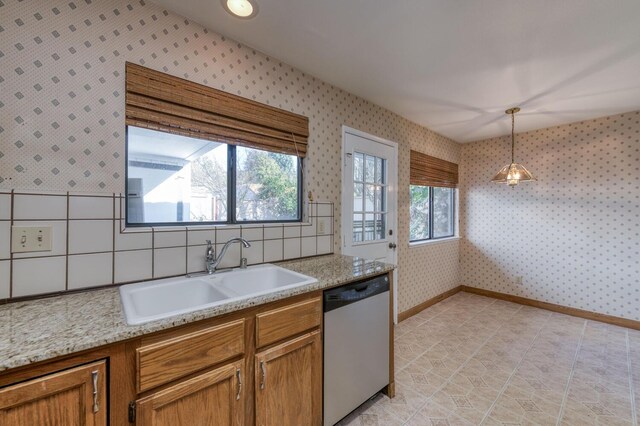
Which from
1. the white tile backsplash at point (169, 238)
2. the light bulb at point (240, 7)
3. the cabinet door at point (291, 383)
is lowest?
the cabinet door at point (291, 383)

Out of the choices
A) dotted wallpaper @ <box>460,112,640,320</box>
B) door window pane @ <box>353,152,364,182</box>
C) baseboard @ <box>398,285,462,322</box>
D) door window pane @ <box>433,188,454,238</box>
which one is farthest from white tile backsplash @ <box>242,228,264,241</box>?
dotted wallpaper @ <box>460,112,640,320</box>

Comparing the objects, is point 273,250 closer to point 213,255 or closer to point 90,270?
point 213,255

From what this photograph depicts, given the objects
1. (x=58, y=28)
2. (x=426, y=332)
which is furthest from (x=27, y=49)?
(x=426, y=332)

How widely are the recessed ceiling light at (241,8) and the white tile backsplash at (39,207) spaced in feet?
4.13

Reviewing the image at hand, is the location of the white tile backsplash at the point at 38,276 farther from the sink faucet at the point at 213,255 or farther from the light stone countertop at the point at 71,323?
the sink faucet at the point at 213,255

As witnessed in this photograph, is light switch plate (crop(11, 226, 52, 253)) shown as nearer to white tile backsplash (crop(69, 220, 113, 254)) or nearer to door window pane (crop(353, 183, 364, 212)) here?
white tile backsplash (crop(69, 220, 113, 254))

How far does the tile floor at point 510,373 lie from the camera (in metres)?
1.75

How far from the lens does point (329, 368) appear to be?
59.6 inches

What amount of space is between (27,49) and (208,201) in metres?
1.02

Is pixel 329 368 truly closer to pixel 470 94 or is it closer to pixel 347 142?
pixel 347 142

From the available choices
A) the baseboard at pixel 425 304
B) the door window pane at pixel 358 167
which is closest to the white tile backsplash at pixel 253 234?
the door window pane at pixel 358 167

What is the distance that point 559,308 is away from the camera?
11.2 ft

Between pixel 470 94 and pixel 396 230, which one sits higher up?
pixel 470 94

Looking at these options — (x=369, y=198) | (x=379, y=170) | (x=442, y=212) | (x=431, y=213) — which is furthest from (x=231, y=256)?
(x=442, y=212)
